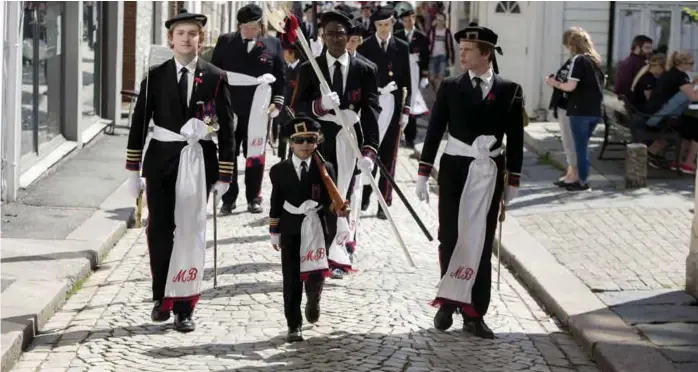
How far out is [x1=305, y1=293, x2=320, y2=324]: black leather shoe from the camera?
894 cm

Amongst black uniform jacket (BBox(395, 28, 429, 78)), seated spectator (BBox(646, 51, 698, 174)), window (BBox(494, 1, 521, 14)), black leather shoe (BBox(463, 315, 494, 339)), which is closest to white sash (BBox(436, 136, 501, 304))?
black leather shoe (BBox(463, 315, 494, 339))

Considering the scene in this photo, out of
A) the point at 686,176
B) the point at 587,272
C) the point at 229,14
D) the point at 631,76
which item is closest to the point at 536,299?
the point at 587,272

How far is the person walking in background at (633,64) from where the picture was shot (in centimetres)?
1995

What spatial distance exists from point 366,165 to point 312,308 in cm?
152

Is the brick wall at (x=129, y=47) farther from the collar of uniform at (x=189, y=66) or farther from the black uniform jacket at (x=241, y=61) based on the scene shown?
the collar of uniform at (x=189, y=66)

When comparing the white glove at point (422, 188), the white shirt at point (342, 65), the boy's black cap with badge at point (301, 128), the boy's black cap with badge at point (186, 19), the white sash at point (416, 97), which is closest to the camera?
the boy's black cap with badge at point (301, 128)

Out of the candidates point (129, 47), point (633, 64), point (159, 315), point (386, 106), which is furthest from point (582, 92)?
point (129, 47)

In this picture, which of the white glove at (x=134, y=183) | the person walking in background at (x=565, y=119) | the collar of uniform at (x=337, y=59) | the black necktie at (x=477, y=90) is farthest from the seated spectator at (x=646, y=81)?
the white glove at (x=134, y=183)

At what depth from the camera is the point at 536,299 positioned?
416 inches

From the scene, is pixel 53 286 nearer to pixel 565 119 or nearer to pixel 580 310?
pixel 580 310

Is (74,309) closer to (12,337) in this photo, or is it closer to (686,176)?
(12,337)

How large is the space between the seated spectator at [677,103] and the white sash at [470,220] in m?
8.45

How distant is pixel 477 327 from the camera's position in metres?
9.09

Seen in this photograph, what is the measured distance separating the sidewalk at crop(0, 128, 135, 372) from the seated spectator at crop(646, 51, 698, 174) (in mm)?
6119
